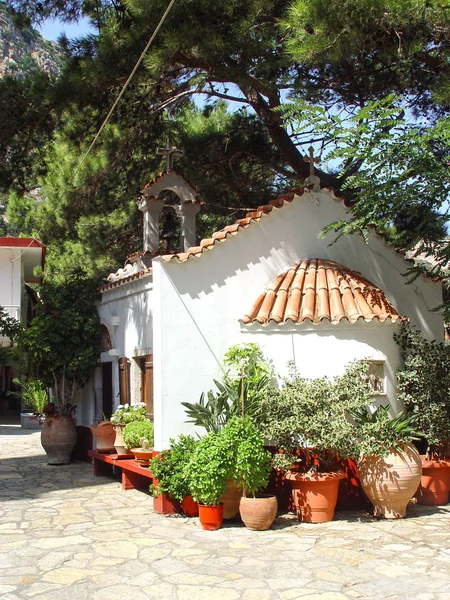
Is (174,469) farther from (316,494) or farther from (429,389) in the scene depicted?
(429,389)

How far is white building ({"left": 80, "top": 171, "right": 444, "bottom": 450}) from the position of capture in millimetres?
9227

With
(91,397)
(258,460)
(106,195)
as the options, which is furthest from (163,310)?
(106,195)

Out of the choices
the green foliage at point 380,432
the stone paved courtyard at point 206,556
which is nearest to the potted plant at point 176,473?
the stone paved courtyard at point 206,556

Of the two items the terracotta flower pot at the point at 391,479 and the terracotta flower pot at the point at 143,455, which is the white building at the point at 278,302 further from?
the terracotta flower pot at the point at 391,479

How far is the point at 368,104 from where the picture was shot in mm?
9250

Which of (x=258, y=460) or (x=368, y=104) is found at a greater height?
(x=368, y=104)

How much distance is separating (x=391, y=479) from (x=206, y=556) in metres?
2.67

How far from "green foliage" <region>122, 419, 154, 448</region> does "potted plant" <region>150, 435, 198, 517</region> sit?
1.49 meters

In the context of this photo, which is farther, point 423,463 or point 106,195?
point 106,195

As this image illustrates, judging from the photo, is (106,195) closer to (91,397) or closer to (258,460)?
(91,397)

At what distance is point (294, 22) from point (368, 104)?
1628 mm

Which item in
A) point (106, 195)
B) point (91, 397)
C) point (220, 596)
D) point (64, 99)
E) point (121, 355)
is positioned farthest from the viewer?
point (106, 195)

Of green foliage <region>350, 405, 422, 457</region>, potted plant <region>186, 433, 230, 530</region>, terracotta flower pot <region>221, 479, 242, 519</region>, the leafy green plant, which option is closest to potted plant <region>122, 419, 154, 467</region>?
terracotta flower pot <region>221, 479, 242, 519</region>

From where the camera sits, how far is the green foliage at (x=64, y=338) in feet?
43.3
